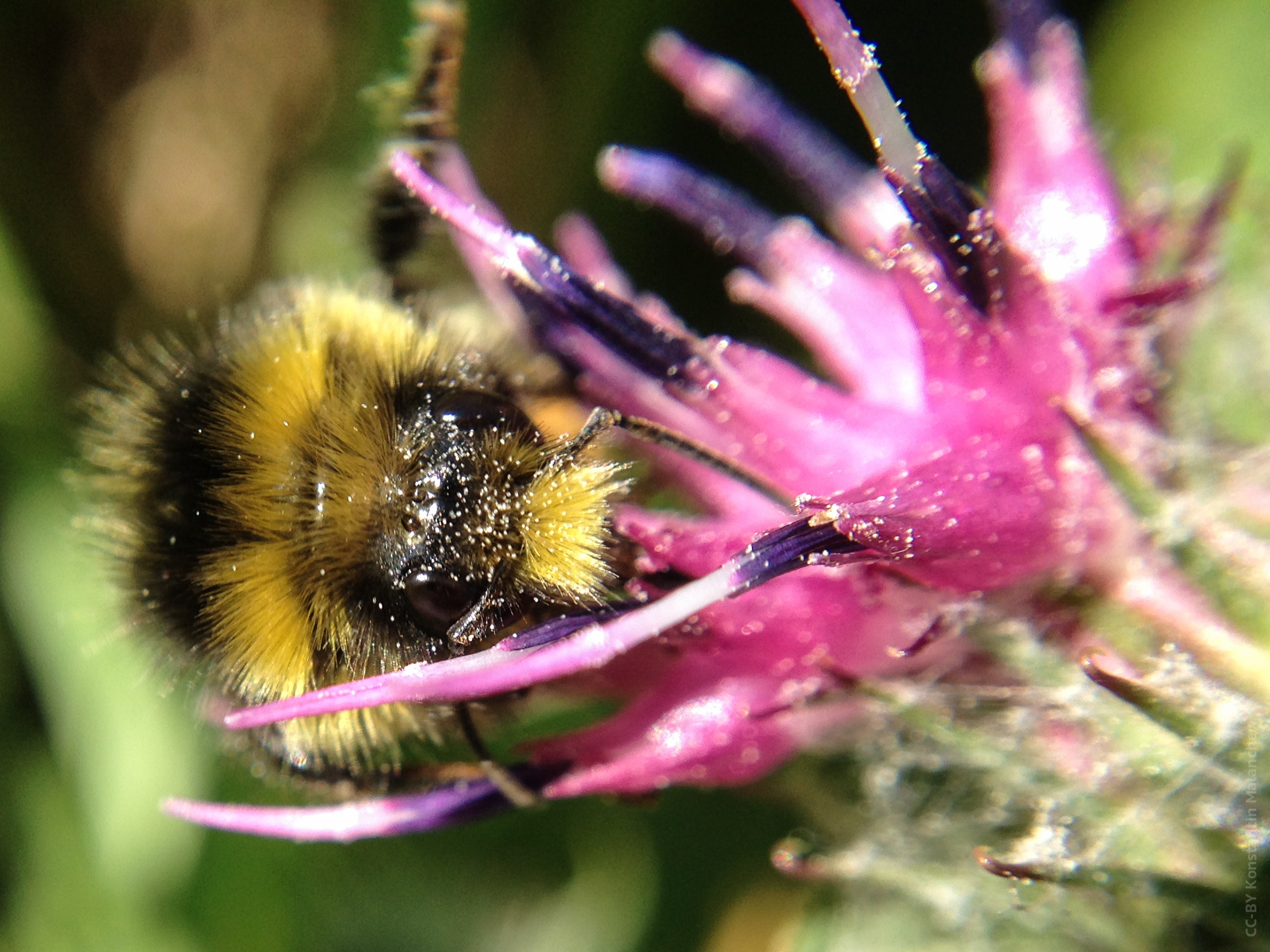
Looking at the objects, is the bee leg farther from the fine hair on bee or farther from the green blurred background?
the green blurred background

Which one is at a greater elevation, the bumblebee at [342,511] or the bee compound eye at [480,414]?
the bee compound eye at [480,414]

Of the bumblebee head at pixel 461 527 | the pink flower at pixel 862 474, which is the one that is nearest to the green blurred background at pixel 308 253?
the pink flower at pixel 862 474

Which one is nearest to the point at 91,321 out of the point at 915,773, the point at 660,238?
the point at 660,238

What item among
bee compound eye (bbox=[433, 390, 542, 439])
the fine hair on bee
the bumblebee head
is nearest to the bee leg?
the fine hair on bee

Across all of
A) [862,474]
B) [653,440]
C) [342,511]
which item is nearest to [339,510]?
[342,511]

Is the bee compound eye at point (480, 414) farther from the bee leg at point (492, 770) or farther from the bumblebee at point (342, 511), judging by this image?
the bee leg at point (492, 770)

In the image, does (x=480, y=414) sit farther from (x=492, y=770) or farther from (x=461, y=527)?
(x=492, y=770)
